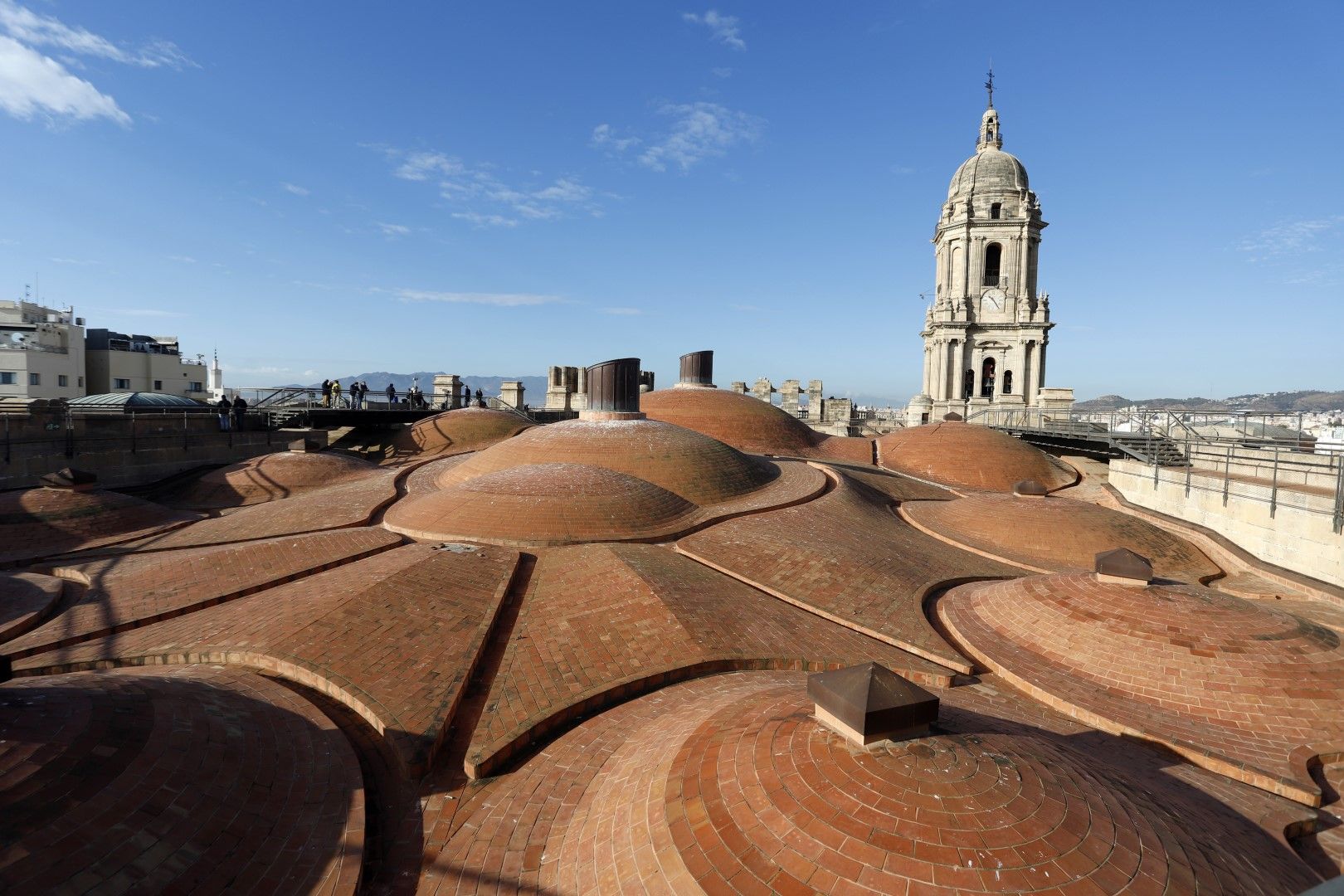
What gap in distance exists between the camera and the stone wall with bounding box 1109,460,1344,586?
13477 millimetres

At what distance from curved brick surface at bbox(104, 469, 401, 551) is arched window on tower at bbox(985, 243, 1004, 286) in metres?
37.4

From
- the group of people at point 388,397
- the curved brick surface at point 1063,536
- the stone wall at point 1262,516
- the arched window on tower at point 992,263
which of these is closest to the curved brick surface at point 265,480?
the group of people at point 388,397

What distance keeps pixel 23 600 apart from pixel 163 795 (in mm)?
8563

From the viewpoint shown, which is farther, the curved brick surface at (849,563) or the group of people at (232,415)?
the group of people at (232,415)

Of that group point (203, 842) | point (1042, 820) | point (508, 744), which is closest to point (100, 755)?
point (203, 842)

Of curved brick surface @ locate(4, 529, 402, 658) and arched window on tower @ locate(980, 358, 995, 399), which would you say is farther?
arched window on tower @ locate(980, 358, 995, 399)

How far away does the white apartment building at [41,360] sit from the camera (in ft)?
133

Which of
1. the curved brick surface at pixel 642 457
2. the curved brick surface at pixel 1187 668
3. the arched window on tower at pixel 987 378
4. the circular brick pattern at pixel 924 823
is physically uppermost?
the arched window on tower at pixel 987 378

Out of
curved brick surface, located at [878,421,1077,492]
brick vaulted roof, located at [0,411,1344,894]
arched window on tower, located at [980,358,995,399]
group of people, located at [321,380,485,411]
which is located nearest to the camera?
brick vaulted roof, located at [0,411,1344,894]

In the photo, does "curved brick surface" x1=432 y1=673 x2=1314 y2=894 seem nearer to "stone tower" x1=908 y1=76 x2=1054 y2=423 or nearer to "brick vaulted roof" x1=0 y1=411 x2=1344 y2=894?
"brick vaulted roof" x1=0 y1=411 x2=1344 y2=894

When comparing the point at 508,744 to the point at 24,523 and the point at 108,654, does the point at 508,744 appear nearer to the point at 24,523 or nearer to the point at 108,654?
the point at 108,654

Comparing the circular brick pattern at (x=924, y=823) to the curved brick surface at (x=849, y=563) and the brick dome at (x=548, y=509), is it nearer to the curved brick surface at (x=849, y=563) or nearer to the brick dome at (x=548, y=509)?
the curved brick surface at (x=849, y=563)

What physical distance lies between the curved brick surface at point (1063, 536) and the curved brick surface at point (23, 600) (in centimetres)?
1913

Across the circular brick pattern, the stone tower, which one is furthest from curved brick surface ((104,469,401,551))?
the stone tower
